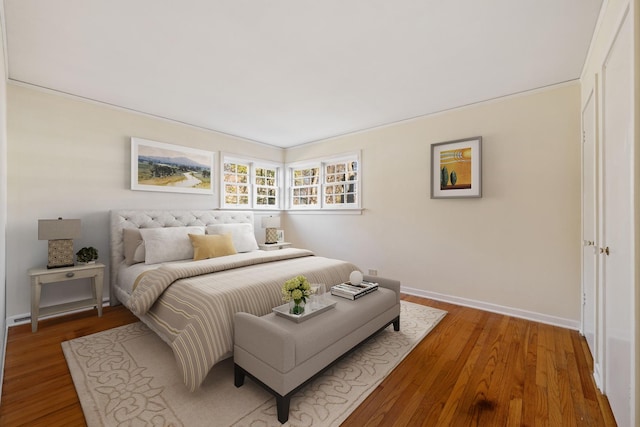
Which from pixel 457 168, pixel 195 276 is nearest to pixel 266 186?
pixel 195 276

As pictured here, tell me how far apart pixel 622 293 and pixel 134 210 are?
15.2ft

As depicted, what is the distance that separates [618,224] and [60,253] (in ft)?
15.6

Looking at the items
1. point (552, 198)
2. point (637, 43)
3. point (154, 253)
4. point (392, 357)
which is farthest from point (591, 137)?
point (154, 253)

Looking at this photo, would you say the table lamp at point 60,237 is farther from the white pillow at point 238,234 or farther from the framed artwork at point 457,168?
the framed artwork at point 457,168

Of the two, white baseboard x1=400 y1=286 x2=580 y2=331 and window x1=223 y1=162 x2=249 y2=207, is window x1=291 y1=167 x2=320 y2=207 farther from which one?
white baseboard x1=400 y1=286 x2=580 y2=331

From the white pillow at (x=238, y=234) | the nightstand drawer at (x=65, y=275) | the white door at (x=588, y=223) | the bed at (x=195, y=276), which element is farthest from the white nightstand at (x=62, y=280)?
the white door at (x=588, y=223)

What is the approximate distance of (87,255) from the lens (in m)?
3.11

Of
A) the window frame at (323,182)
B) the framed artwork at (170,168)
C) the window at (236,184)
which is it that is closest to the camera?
the framed artwork at (170,168)

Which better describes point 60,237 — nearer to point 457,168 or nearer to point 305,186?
point 305,186

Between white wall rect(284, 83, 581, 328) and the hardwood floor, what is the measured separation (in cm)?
60

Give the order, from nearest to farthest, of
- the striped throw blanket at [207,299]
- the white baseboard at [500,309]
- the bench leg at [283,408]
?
the bench leg at [283,408] → the striped throw blanket at [207,299] → the white baseboard at [500,309]

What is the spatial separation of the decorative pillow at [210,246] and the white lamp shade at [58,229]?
115 cm

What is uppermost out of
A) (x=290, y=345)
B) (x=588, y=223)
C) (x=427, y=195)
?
(x=427, y=195)

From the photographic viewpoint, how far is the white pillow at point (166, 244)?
10.5ft
